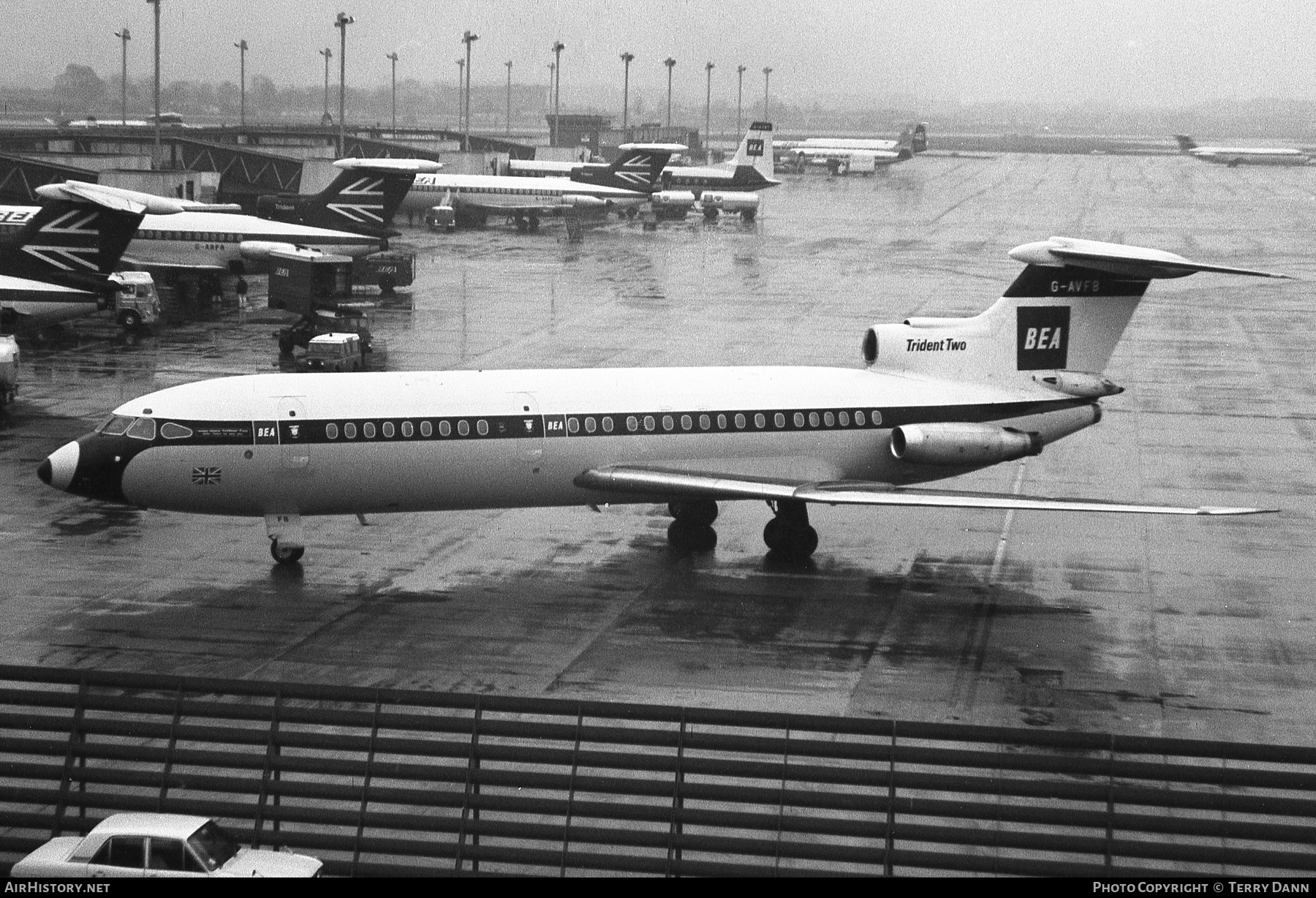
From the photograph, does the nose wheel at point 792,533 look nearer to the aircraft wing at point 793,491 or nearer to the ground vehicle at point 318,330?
the aircraft wing at point 793,491

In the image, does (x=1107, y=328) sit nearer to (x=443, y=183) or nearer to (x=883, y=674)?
(x=883, y=674)

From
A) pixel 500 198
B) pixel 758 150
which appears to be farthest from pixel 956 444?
pixel 758 150

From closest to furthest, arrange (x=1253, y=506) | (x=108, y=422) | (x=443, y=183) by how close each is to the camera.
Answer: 1. (x=108, y=422)
2. (x=1253, y=506)
3. (x=443, y=183)

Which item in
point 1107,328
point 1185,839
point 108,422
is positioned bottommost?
point 1185,839

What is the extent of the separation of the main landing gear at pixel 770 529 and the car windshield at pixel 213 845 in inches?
598

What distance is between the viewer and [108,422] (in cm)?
2770

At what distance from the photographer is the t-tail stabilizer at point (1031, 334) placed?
31.2 m

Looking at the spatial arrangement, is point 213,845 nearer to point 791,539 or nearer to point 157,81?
point 791,539

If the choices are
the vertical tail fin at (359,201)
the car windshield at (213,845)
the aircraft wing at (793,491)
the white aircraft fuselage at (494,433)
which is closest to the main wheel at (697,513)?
the white aircraft fuselage at (494,433)

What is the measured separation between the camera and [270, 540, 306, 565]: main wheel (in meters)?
28.7

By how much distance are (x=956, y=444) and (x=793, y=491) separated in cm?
379
